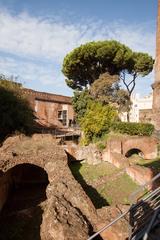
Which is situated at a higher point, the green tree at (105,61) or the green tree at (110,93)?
the green tree at (105,61)

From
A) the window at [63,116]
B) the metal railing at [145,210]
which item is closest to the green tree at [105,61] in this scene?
the window at [63,116]

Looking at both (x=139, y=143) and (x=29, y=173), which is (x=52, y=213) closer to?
(x=29, y=173)

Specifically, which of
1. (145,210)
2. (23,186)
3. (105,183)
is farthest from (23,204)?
(145,210)

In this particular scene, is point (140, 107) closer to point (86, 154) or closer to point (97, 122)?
point (97, 122)

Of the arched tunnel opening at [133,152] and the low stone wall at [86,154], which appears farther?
the arched tunnel opening at [133,152]

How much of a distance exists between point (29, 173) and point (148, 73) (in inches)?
830

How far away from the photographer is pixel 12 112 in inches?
758

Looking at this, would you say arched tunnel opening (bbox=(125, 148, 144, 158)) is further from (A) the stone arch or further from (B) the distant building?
(B) the distant building

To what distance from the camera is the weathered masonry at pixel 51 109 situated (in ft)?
94.6

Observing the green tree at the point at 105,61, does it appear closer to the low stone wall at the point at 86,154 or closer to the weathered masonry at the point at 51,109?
the weathered masonry at the point at 51,109

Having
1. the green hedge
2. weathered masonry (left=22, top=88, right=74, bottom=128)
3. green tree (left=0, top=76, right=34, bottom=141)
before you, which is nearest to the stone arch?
green tree (left=0, top=76, right=34, bottom=141)

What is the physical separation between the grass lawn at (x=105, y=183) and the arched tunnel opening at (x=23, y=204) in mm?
2442

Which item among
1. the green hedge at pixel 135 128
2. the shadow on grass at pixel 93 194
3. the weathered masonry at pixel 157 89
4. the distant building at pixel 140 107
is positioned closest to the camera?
the shadow on grass at pixel 93 194

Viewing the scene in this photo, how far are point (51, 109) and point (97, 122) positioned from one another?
33.4 ft
